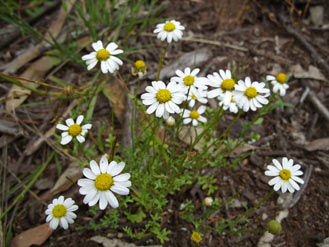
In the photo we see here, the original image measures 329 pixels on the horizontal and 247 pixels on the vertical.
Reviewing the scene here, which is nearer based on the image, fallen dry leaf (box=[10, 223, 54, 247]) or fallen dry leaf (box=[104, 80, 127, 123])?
fallen dry leaf (box=[10, 223, 54, 247])

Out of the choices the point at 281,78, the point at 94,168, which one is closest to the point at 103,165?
the point at 94,168

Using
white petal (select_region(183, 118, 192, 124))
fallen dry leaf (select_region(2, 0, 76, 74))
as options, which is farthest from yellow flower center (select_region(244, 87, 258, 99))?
fallen dry leaf (select_region(2, 0, 76, 74))

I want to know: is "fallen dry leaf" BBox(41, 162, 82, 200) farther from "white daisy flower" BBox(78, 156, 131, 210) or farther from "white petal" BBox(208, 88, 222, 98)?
"white petal" BBox(208, 88, 222, 98)

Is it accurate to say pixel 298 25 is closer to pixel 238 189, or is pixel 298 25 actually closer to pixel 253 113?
pixel 253 113

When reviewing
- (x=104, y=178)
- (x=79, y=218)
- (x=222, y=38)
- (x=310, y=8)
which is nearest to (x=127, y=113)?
(x=79, y=218)

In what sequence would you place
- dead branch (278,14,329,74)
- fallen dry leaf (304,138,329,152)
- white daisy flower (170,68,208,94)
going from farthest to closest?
dead branch (278,14,329,74)
fallen dry leaf (304,138,329,152)
white daisy flower (170,68,208,94)

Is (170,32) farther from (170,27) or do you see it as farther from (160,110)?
(160,110)
